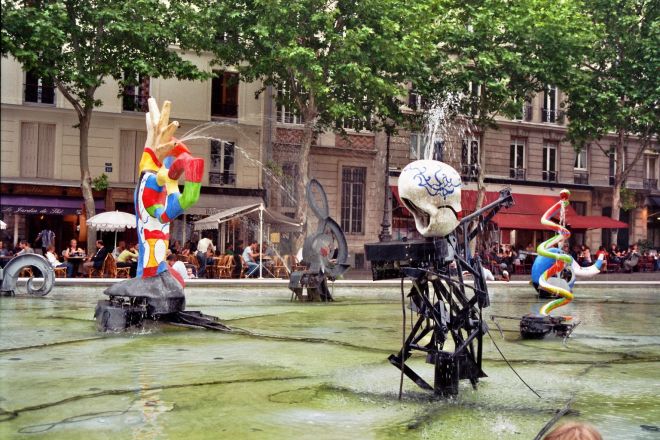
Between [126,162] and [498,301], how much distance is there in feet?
66.1

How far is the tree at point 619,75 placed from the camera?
34.7 m

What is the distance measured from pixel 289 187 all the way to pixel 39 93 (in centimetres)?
1073

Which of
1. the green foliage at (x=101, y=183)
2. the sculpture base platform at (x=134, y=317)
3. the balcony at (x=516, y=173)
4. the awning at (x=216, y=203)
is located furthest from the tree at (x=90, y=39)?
the balcony at (x=516, y=173)

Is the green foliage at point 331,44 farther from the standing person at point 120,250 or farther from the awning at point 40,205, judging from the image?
the awning at point 40,205

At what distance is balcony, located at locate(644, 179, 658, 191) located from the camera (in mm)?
47000

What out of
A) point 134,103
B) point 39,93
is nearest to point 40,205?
point 39,93

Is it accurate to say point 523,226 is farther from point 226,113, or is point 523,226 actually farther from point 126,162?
point 126,162

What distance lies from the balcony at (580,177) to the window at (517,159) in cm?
340

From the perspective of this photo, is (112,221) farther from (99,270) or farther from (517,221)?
(517,221)

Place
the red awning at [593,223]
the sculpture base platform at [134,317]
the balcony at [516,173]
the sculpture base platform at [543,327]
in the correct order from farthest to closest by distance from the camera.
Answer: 1. the balcony at [516,173]
2. the red awning at [593,223]
3. the sculpture base platform at [543,327]
4. the sculpture base platform at [134,317]

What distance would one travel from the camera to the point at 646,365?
351 inches

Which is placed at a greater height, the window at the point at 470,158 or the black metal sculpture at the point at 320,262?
the window at the point at 470,158

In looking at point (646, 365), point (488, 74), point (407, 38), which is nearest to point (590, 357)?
point (646, 365)

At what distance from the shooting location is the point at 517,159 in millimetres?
43594
